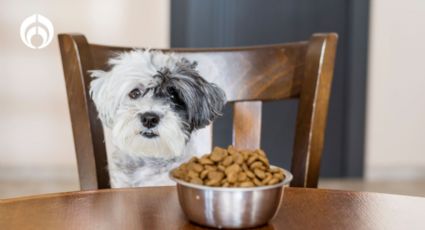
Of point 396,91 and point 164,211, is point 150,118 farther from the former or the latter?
point 396,91

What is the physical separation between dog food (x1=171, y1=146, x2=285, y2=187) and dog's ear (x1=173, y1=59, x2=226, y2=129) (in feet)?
1.08

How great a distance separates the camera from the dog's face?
0.95m

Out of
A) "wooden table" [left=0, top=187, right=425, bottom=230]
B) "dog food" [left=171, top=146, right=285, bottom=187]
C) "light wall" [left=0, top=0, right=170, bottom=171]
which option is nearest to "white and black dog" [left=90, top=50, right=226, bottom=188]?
"wooden table" [left=0, top=187, right=425, bottom=230]

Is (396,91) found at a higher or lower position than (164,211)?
lower

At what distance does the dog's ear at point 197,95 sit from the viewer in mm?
971

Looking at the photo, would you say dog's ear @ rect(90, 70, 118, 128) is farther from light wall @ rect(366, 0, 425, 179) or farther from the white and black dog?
light wall @ rect(366, 0, 425, 179)

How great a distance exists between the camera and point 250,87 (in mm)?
1075

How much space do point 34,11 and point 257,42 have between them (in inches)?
44.7

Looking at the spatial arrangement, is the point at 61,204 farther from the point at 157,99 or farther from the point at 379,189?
the point at 379,189

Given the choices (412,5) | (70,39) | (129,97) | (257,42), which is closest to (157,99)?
(129,97)

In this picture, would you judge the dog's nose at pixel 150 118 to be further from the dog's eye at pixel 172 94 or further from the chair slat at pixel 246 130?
the chair slat at pixel 246 130

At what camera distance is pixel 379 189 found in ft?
10.5

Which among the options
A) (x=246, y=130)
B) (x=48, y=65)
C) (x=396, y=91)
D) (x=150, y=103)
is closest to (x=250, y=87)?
(x=246, y=130)

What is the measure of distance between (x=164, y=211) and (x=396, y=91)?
2.91 meters
